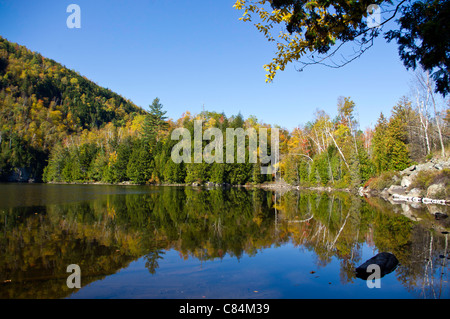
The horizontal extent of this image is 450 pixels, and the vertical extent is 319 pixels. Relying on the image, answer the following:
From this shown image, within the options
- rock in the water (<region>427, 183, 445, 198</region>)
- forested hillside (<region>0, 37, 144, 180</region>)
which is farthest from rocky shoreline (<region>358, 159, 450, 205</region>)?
forested hillside (<region>0, 37, 144, 180</region>)

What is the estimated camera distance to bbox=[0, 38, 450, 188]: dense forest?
110 feet

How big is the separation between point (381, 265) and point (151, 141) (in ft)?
227

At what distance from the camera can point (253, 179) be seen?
181 ft

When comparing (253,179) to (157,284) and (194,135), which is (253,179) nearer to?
(194,135)

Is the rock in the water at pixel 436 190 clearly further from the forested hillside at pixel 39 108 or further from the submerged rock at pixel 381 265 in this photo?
the forested hillside at pixel 39 108

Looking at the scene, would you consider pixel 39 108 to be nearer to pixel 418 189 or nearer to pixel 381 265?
pixel 418 189

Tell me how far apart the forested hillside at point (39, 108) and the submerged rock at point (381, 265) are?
90.5 metres

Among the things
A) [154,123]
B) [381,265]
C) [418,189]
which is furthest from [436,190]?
[154,123]

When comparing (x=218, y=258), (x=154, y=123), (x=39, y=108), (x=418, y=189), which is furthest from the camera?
(x=39, y=108)

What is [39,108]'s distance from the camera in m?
109

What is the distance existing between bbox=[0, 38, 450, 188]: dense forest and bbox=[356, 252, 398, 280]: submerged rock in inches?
849
